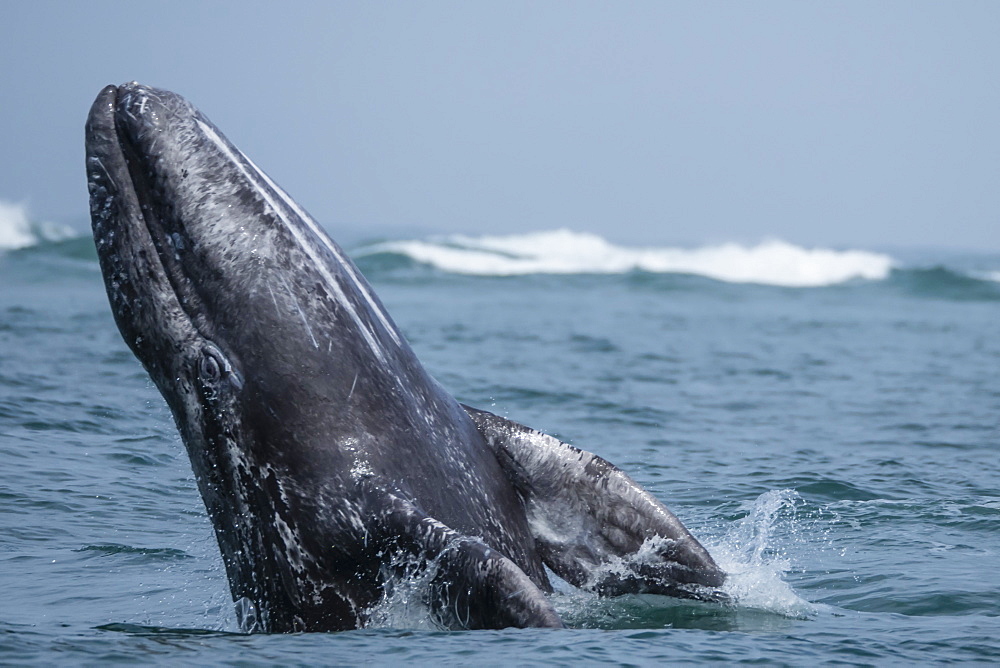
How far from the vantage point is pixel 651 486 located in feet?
39.0

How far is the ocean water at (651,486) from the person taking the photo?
6.57m

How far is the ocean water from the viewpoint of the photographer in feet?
21.5

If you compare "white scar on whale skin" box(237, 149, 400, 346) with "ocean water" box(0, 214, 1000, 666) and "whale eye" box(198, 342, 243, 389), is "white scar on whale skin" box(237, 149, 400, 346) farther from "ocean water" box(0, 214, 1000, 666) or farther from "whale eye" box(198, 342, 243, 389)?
"ocean water" box(0, 214, 1000, 666)

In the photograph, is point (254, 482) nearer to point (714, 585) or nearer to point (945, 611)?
point (714, 585)

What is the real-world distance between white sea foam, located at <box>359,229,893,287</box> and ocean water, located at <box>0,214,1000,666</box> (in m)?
23.7

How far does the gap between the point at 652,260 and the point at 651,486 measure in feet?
172

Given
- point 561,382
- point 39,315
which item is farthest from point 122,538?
point 39,315

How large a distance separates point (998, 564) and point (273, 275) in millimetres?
5542

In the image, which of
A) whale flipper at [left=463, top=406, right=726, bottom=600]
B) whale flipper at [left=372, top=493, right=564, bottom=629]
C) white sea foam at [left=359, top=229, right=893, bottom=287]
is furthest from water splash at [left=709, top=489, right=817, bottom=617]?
white sea foam at [left=359, top=229, right=893, bottom=287]

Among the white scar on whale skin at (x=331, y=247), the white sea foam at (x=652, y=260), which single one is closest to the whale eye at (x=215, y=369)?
the white scar on whale skin at (x=331, y=247)

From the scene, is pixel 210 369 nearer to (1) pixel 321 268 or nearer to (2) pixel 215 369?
(2) pixel 215 369

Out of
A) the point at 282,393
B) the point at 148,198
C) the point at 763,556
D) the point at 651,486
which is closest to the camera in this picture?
the point at 282,393

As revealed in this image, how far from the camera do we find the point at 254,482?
6.38 m

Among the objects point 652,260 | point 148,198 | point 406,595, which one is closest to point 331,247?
point 148,198
